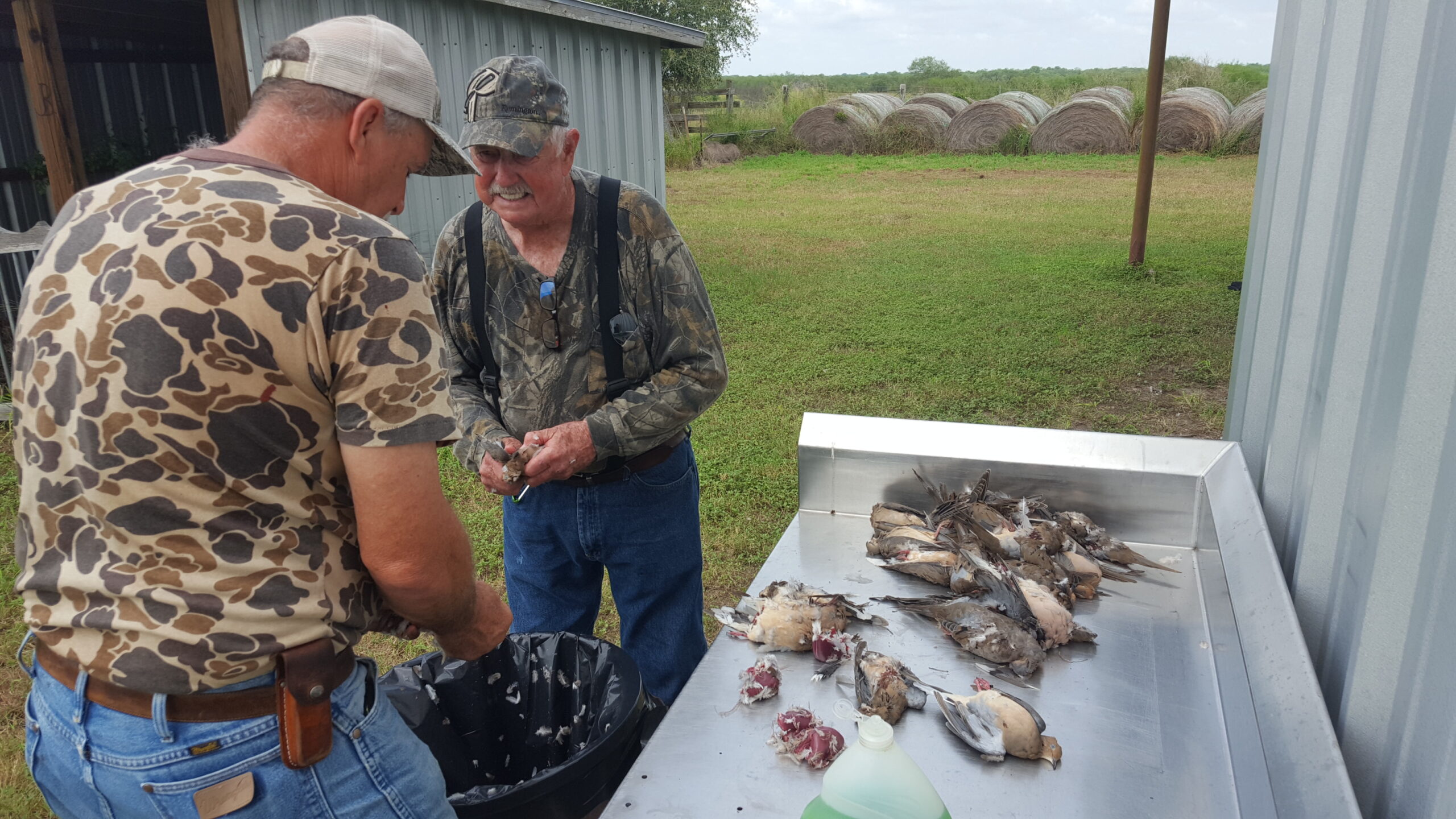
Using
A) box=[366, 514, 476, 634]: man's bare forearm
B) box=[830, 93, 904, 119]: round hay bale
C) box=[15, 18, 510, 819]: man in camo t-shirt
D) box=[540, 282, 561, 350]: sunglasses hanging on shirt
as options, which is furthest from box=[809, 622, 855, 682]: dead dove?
box=[830, 93, 904, 119]: round hay bale

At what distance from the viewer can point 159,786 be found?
1.42 meters

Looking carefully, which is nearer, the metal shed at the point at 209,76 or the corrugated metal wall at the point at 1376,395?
the corrugated metal wall at the point at 1376,395

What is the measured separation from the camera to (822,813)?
1.32 meters

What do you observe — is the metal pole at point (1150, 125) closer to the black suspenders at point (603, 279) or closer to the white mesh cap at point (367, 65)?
the black suspenders at point (603, 279)

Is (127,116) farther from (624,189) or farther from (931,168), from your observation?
(931,168)

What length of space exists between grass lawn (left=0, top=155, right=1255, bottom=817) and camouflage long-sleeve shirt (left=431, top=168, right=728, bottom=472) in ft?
5.94

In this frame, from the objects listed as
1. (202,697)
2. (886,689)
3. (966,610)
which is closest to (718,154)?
(966,610)

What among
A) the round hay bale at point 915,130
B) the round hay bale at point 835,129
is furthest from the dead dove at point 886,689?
the round hay bale at point 835,129

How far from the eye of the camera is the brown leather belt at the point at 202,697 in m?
1.40

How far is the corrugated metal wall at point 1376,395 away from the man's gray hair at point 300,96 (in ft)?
5.07

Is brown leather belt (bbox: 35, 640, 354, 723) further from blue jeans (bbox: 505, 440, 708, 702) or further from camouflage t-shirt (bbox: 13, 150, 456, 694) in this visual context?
blue jeans (bbox: 505, 440, 708, 702)

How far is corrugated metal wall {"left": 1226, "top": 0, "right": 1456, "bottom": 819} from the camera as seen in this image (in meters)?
1.21

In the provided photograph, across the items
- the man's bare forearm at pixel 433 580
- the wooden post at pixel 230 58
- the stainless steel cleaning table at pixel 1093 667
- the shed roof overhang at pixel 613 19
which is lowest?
the stainless steel cleaning table at pixel 1093 667

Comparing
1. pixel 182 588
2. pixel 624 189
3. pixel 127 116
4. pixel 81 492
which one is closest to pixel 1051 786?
pixel 182 588
